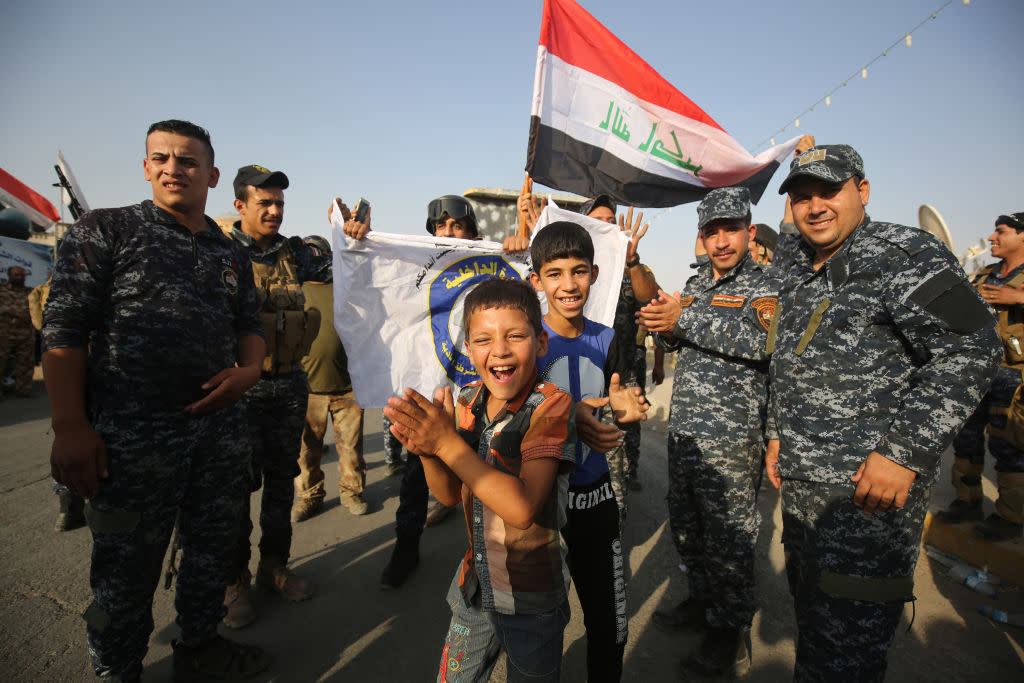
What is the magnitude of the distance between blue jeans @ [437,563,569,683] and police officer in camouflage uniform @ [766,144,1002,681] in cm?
111

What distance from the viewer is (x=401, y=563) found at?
10.3 feet

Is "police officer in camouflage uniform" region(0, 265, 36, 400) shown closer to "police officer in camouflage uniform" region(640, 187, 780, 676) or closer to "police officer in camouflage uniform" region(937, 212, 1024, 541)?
"police officer in camouflage uniform" region(640, 187, 780, 676)

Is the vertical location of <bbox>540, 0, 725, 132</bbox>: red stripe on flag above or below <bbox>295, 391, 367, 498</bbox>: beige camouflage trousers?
above

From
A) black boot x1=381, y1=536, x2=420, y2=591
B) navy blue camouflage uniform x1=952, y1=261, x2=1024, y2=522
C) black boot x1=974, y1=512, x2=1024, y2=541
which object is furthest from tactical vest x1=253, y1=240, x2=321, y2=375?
navy blue camouflage uniform x1=952, y1=261, x2=1024, y2=522

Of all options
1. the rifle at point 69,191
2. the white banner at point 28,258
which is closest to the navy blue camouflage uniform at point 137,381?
the rifle at point 69,191

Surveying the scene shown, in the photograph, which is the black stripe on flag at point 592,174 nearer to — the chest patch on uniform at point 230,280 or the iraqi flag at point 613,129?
the iraqi flag at point 613,129

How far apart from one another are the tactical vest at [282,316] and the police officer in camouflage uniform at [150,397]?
809mm

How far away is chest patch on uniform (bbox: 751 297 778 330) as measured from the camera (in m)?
2.31

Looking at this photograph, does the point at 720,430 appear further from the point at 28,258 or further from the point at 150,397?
the point at 28,258

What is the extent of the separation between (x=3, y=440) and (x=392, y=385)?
657 cm

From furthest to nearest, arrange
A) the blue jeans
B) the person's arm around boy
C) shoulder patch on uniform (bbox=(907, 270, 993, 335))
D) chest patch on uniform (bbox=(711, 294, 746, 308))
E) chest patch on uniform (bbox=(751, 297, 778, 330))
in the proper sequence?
chest patch on uniform (bbox=(711, 294, 746, 308)) < chest patch on uniform (bbox=(751, 297, 778, 330)) < shoulder patch on uniform (bbox=(907, 270, 993, 335)) < the blue jeans < the person's arm around boy

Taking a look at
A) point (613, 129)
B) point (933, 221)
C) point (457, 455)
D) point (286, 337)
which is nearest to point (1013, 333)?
point (933, 221)

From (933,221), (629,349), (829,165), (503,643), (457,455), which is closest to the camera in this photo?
(457,455)

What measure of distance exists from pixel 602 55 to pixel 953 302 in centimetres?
326
